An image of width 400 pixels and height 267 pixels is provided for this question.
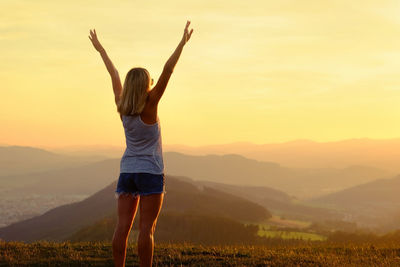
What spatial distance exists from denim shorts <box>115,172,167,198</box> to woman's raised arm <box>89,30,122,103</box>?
119 centimetres

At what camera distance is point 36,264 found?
9906 mm

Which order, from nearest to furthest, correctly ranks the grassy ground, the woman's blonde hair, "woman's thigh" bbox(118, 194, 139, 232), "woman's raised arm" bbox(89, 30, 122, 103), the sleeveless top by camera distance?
the woman's blonde hair, the sleeveless top, "woman's thigh" bbox(118, 194, 139, 232), "woman's raised arm" bbox(89, 30, 122, 103), the grassy ground

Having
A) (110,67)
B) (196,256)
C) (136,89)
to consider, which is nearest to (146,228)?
(136,89)

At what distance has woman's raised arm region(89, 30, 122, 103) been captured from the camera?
6649 mm

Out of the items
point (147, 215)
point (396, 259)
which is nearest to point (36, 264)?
point (147, 215)

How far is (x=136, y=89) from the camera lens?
5.79 meters

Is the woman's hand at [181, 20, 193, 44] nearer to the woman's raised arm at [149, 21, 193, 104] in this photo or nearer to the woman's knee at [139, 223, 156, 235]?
the woman's raised arm at [149, 21, 193, 104]

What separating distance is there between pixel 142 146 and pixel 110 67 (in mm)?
1632

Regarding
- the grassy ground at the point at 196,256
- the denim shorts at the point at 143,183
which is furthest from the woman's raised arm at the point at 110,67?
the grassy ground at the point at 196,256

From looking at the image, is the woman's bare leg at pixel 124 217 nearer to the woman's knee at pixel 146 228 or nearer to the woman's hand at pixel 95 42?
the woman's knee at pixel 146 228

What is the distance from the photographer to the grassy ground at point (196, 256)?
9977 millimetres

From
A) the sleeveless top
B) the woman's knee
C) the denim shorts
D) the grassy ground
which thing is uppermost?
the sleeveless top

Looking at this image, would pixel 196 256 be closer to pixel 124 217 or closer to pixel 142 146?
pixel 124 217

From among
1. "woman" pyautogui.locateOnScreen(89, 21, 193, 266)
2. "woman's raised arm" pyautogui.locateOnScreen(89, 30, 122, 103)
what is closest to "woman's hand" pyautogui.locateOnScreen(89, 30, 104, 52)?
"woman's raised arm" pyautogui.locateOnScreen(89, 30, 122, 103)
